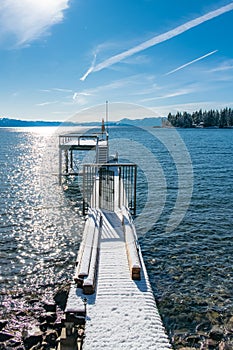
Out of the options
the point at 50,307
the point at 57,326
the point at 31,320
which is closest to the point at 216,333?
the point at 57,326

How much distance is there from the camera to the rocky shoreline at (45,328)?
20.7ft

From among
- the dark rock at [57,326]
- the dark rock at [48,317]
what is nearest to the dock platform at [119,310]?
the dark rock at [57,326]

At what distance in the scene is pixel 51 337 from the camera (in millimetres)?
6277

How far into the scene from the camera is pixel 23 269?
9.91 metres

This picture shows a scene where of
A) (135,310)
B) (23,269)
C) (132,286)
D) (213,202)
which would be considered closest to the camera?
(135,310)

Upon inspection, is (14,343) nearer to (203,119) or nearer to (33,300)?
(33,300)

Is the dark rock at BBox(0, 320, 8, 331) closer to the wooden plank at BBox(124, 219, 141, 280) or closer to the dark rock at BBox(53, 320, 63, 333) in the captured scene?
the dark rock at BBox(53, 320, 63, 333)

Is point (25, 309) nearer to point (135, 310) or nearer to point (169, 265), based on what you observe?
point (135, 310)

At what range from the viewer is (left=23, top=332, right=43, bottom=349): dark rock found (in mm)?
6195

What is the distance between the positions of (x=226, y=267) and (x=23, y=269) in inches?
264

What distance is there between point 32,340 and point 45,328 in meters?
0.48

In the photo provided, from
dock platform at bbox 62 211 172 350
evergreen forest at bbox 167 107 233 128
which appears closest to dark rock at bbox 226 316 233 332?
dock platform at bbox 62 211 172 350

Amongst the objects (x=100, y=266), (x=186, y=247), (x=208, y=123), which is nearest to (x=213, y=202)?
(x=186, y=247)

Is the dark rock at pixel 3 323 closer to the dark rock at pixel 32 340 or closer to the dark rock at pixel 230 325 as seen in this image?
the dark rock at pixel 32 340
